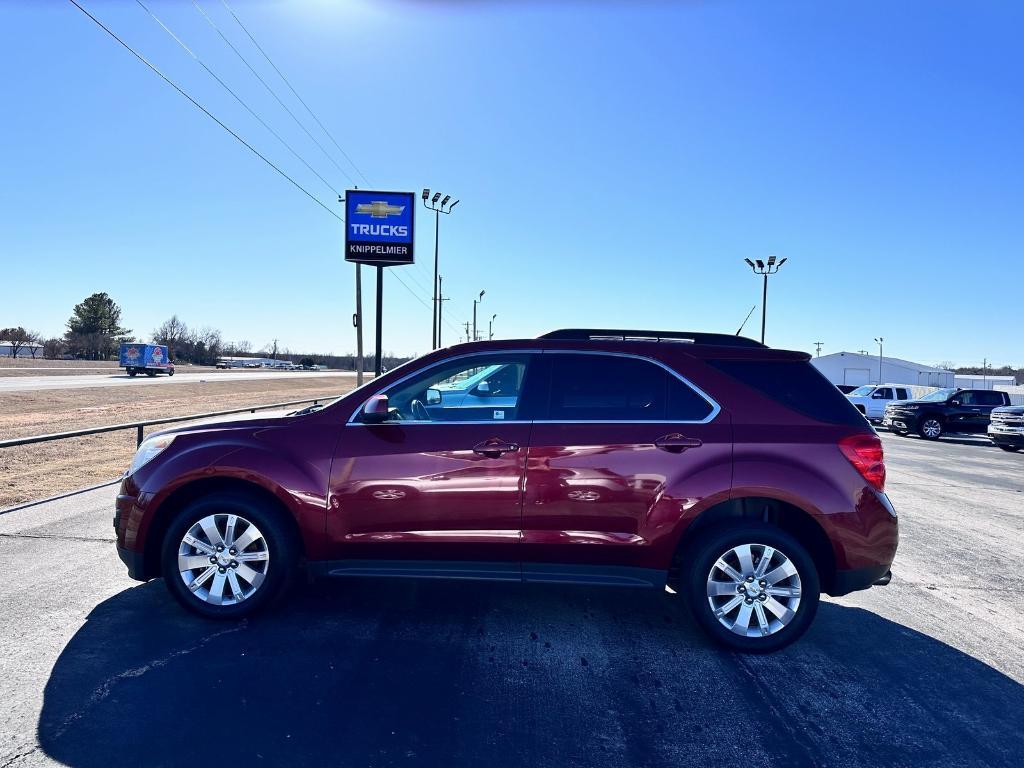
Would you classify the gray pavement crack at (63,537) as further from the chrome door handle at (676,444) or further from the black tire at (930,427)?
the black tire at (930,427)

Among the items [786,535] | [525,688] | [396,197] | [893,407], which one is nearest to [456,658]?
[525,688]

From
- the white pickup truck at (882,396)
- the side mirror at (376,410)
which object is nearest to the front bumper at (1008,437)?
the white pickup truck at (882,396)

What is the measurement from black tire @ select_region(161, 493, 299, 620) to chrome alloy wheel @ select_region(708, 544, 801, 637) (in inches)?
104

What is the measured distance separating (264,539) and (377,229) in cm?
1519

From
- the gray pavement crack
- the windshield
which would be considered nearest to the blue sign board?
the gray pavement crack

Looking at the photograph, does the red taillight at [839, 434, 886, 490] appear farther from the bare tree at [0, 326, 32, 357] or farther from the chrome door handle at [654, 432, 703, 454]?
the bare tree at [0, 326, 32, 357]

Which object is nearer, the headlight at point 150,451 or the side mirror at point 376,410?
the side mirror at point 376,410

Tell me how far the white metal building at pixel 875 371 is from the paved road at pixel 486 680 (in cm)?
7139

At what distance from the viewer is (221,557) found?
12.3ft

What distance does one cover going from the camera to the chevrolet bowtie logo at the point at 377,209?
1766 centimetres

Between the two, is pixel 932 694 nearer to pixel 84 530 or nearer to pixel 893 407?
pixel 84 530

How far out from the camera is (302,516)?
3.70 metres

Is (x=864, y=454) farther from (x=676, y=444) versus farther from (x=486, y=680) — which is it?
(x=486, y=680)

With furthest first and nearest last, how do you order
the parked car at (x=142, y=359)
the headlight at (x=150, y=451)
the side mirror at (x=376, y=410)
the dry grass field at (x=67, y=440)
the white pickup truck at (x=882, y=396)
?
the parked car at (x=142, y=359)
the white pickup truck at (x=882, y=396)
the dry grass field at (x=67, y=440)
the headlight at (x=150, y=451)
the side mirror at (x=376, y=410)
